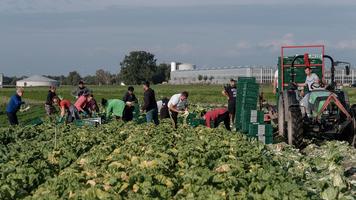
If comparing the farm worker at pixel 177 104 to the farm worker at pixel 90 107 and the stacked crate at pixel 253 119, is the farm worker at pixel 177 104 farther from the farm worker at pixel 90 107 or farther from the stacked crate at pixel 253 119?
the farm worker at pixel 90 107

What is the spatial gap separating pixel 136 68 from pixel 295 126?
124449 mm

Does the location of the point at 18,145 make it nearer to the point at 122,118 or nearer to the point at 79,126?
the point at 79,126

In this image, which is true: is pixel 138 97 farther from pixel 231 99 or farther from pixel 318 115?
pixel 318 115

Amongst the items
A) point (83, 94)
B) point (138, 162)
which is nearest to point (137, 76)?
point (83, 94)

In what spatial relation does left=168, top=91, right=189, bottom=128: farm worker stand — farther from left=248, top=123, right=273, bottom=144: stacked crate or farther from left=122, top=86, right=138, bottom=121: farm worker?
left=248, top=123, right=273, bottom=144: stacked crate

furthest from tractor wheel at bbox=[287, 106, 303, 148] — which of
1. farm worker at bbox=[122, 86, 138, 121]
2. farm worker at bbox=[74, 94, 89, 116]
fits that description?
farm worker at bbox=[74, 94, 89, 116]

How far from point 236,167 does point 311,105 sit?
21.8 ft

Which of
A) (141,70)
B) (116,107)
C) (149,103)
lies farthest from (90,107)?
(141,70)

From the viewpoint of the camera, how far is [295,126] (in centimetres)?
1370

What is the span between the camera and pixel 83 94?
65.4 feet

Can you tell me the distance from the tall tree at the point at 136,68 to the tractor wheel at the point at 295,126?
4778 inches

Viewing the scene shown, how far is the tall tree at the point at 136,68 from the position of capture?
447 feet

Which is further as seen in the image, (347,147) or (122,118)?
(122,118)

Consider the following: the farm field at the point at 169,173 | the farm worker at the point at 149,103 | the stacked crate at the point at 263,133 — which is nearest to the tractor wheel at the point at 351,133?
the farm field at the point at 169,173
